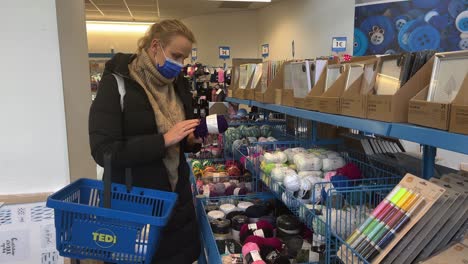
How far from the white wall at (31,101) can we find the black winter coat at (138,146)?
0.73m

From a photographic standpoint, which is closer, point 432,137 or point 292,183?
point 432,137

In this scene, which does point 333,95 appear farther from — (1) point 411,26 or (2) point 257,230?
(1) point 411,26

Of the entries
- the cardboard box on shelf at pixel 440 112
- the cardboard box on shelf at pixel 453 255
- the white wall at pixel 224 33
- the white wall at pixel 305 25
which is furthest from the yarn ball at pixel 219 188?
the white wall at pixel 224 33

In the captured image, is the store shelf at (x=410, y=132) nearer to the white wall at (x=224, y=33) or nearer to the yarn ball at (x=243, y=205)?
the yarn ball at (x=243, y=205)

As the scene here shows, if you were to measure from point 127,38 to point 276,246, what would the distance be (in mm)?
11787

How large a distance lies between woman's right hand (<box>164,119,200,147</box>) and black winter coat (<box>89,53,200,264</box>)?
0.11 ft

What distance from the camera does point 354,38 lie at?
20.2 ft

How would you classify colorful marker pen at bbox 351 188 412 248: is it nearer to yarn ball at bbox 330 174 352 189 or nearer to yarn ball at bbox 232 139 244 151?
yarn ball at bbox 330 174 352 189

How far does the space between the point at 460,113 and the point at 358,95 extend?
0.53m

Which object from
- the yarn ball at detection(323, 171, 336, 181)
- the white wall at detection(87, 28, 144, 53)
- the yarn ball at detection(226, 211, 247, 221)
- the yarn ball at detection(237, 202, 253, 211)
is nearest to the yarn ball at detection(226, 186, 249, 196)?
the yarn ball at detection(237, 202, 253, 211)

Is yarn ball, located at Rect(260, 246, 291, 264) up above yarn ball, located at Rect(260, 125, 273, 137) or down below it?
below

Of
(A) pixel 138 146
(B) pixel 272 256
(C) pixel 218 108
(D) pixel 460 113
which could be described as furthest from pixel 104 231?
(C) pixel 218 108

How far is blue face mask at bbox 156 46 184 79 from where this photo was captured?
Result: 1.74m

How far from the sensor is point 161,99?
5.82 feet
